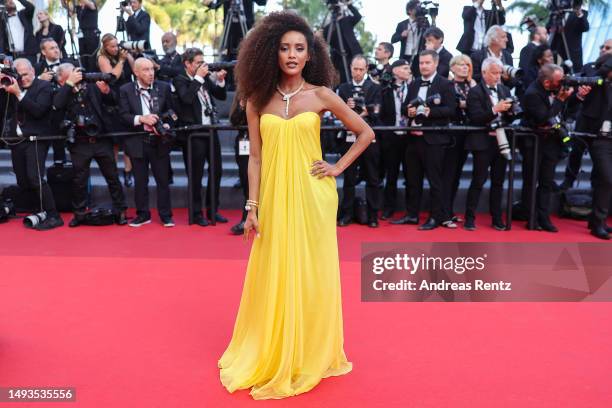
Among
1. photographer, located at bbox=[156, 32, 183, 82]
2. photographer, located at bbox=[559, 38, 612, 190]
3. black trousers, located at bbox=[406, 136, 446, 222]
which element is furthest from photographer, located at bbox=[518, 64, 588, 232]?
photographer, located at bbox=[156, 32, 183, 82]

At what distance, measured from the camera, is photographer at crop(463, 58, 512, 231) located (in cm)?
672

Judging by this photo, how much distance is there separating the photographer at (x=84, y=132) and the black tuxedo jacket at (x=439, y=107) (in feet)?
10.7

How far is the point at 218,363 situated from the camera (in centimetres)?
334

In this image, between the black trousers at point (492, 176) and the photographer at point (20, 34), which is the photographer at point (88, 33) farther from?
the black trousers at point (492, 176)

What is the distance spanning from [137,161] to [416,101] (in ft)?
10.0

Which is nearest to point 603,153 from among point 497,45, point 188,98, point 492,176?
point 492,176

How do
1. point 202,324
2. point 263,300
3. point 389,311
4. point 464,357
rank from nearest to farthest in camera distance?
point 263,300 → point 464,357 → point 202,324 → point 389,311

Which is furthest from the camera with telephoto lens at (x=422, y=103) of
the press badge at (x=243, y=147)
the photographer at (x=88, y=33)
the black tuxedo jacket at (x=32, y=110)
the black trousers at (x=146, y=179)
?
the photographer at (x=88, y=33)

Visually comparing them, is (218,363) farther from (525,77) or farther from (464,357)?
(525,77)

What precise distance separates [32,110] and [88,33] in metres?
3.22

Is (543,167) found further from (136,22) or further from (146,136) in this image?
(136,22)

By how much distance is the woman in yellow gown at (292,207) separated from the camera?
305cm

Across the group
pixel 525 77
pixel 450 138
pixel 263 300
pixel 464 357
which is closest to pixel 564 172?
pixel 525 77

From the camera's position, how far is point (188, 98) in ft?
23.1
